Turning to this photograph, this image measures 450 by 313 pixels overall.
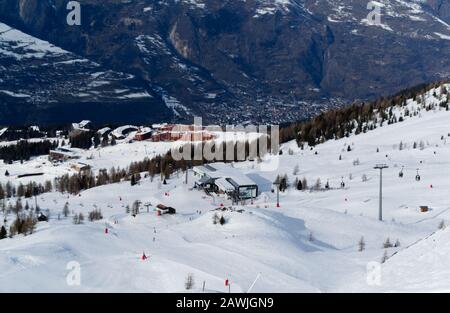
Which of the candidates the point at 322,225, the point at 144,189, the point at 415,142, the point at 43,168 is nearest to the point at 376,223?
the point at 322,225

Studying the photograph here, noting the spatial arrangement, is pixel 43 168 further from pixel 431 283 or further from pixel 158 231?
pixel 431 283

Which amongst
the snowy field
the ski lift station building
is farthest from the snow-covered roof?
the snowy field

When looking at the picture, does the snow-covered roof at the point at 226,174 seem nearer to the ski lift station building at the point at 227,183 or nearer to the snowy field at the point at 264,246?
the ski lift station building at the point at 227,183

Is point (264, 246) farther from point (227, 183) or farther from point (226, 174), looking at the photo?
point (226, 174)

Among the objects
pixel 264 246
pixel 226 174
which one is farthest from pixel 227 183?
pixel 264 246

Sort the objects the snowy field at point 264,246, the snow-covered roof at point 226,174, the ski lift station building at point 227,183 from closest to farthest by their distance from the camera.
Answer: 1. the snowy field at point 264,246
2. the ski lift station building at point 227,183
3. the snow-covered roof at point 226,174

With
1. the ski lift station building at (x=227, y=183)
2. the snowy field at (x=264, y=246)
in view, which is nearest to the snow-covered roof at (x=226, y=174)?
the ski lift station building at (x=227, y=183)

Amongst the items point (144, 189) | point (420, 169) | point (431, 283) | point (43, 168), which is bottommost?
point (43, 168)
